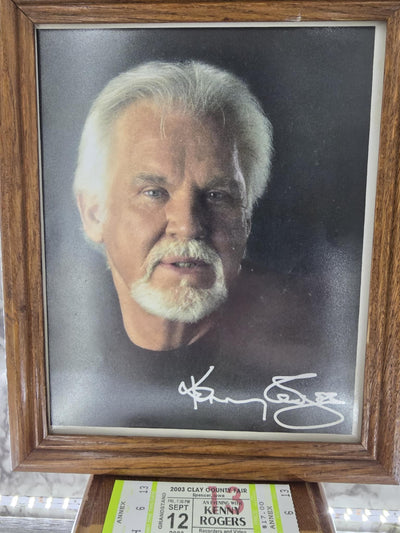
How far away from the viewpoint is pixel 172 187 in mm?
575

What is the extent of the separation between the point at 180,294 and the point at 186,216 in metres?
0.10

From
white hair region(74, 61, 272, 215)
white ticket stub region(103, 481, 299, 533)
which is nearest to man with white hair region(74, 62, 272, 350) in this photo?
white hair region(74, 61, 272, 215)

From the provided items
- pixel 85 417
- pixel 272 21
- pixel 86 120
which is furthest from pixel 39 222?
pixel 272 21

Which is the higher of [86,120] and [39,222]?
[86,120]

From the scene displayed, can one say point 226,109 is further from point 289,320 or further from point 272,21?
point 289,320

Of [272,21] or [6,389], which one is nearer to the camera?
[272,21]

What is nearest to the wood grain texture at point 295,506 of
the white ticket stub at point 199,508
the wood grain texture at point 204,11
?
the white ticket stub at point 199,508

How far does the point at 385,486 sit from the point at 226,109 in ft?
1.74

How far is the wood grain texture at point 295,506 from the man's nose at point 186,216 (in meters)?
0.33

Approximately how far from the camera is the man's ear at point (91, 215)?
1.92ft

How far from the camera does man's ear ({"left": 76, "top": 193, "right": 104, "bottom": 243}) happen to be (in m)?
0.58

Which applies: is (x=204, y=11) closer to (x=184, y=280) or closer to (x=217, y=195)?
(x=217, y=195)

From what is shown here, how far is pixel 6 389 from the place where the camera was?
2.10 feet
